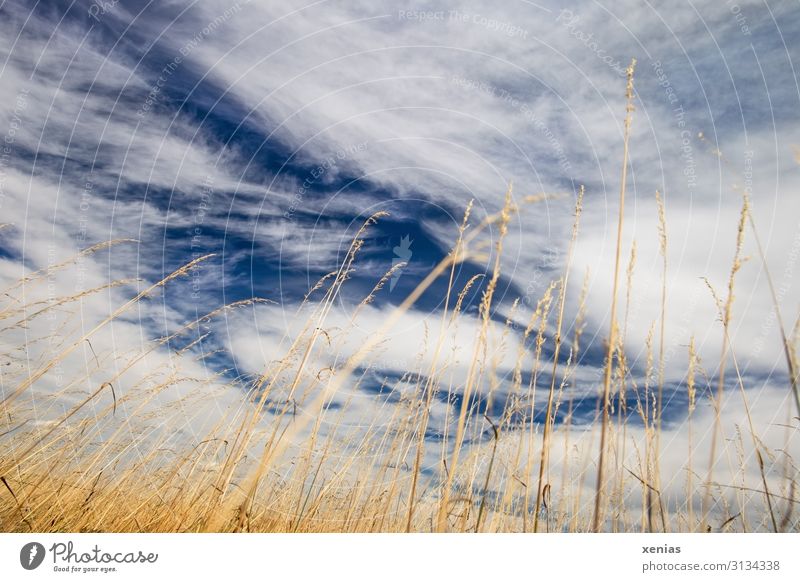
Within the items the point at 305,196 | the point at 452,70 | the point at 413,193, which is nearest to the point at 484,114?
the point at 452,70

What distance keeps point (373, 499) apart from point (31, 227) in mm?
2280

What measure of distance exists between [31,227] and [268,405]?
156 centimetres

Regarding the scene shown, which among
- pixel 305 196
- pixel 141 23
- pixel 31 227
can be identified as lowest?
pixel 31 227

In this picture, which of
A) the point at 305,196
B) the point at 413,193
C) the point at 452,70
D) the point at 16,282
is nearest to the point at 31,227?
the point at 16,282

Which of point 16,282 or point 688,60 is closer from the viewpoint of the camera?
point 16,282

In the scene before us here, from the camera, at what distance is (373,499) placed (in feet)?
8.70

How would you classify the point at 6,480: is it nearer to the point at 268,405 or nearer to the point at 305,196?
the point at 268,405
